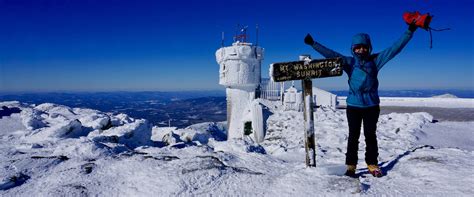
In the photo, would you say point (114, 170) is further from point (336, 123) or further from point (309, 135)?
point (336, 123)

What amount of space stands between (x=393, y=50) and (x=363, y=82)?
0.59m

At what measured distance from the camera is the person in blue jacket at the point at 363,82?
472 cm

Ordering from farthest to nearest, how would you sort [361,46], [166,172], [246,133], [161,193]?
[246,133], [166,172], [361,46], [161,193]

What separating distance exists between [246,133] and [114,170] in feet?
44.5

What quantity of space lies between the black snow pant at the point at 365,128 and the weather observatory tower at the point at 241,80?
1228 cm

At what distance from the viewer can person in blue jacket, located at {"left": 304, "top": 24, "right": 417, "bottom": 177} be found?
472 centimetres

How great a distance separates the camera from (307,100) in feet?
17.0

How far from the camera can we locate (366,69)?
15.6 feet

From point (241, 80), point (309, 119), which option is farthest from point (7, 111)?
point (309, 119)

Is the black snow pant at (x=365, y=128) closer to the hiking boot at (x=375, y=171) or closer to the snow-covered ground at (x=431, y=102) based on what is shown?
the hiking boot at (x=375, y=171)

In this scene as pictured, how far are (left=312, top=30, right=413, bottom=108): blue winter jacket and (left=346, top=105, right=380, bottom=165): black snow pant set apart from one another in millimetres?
115

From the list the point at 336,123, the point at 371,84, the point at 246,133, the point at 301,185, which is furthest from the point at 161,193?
the point at 246,133

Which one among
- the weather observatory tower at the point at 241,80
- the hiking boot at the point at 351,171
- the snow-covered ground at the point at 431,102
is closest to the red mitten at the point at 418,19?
the hiking boot at the point at 351,171

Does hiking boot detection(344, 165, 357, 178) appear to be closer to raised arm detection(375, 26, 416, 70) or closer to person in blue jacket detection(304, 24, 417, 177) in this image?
person in blue jacket detection(304, 24, 417, 177)
